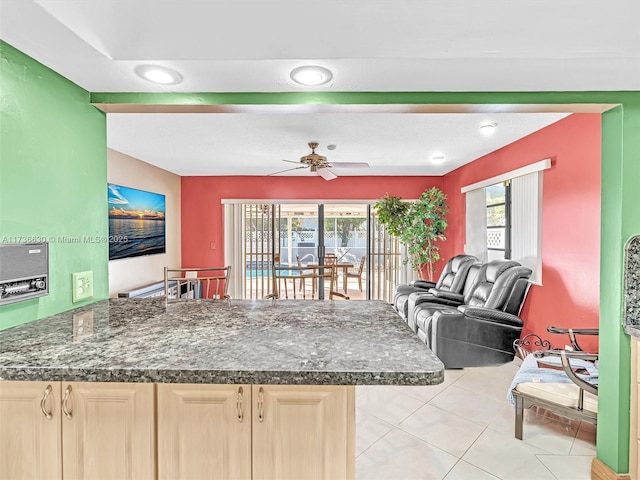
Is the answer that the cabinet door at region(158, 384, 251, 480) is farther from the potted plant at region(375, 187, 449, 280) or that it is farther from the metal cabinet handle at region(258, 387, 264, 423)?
the potted plant at region(375, 187, 449, 280)

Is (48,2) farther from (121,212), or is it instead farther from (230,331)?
(121,212)

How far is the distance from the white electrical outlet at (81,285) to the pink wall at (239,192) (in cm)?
408

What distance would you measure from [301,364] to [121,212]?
3855mm

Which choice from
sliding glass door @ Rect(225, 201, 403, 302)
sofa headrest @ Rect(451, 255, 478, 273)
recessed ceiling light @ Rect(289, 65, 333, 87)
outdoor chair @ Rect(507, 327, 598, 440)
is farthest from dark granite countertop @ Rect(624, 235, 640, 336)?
sliding glass door @ Rect(225, 201, 403, 302)

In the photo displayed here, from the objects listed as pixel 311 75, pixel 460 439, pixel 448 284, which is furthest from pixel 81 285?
pixel 448 284

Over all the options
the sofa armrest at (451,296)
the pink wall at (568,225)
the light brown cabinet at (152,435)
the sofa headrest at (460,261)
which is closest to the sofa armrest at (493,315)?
the pink wall at (568,225)

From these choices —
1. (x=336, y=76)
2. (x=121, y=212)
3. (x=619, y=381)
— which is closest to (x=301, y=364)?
(x=336, y=76)

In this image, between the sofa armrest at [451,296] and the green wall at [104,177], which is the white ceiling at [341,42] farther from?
the sofa armrest at [451,296]

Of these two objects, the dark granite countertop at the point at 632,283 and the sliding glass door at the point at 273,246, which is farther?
the sliding glass door at the point at 273,246

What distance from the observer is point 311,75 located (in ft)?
4.99

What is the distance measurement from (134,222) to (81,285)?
294cm

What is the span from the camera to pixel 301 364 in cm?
96

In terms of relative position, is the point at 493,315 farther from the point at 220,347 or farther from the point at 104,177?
the point at 104,177

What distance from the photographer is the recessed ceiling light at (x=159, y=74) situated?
1465 millimetres
